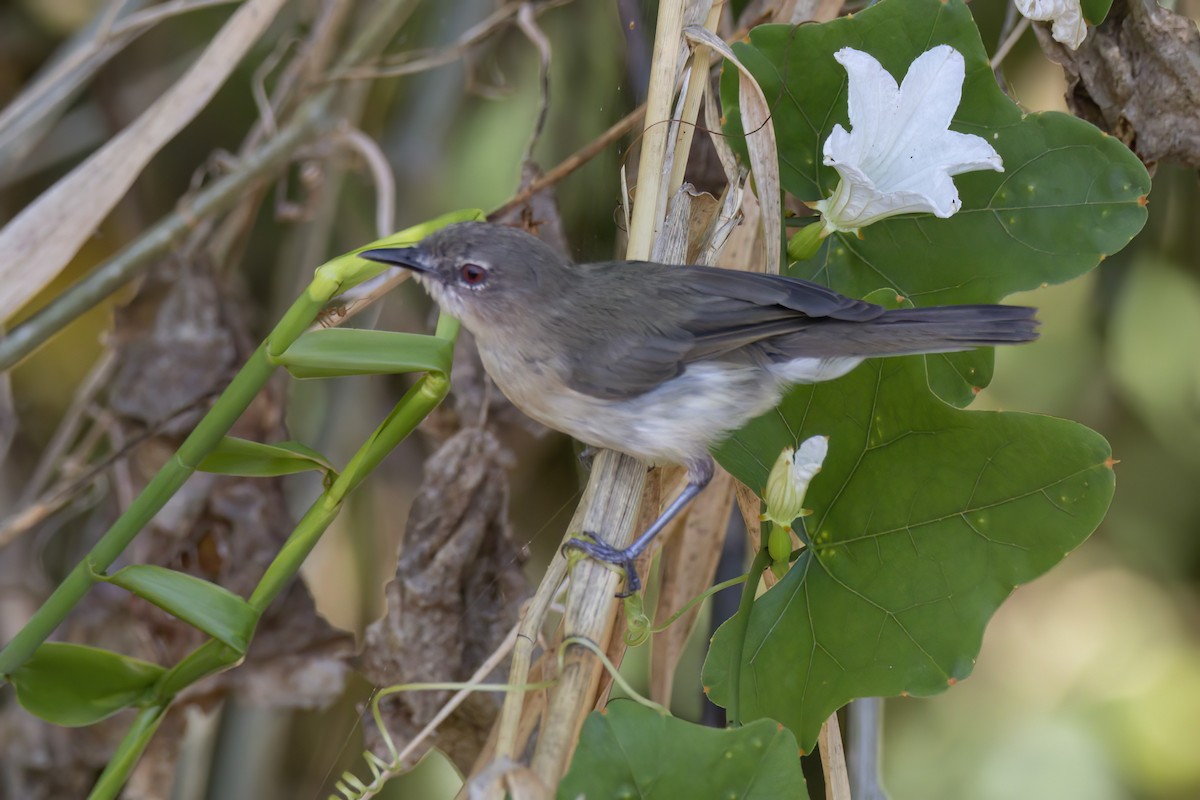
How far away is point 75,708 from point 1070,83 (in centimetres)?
146

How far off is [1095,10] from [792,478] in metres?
0.76

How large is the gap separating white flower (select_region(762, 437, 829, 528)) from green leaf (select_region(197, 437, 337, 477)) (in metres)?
0.44

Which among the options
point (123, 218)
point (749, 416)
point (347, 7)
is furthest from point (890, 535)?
point (123, 218)

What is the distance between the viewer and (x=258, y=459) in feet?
3.48

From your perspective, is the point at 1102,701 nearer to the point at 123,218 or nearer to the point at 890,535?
the point at 890,535

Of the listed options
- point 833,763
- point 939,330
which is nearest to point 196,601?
point 833,763

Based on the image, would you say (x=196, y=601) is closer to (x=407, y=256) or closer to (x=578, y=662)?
(x=578, y=662)

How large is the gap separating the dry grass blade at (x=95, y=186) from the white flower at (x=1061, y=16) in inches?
44.8

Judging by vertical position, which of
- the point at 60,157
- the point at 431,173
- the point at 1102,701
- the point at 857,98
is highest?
the point at 857,98

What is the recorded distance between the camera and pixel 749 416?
4.49ft

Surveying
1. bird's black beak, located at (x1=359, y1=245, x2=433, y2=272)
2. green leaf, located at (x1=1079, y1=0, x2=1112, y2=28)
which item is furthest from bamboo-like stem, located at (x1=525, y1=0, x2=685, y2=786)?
green leaf, located at (x1=1079, y1=0, x2=1112, y2=28)

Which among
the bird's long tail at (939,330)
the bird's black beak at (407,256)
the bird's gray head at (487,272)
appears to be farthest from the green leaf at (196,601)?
the bird's long tail at (939,330)

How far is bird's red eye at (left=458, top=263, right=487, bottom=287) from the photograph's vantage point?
1390mm

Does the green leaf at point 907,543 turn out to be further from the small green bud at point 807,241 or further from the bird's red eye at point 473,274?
the bird's red eye at point 473,274
